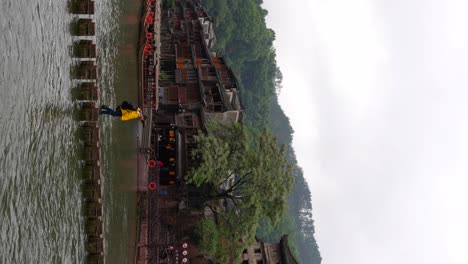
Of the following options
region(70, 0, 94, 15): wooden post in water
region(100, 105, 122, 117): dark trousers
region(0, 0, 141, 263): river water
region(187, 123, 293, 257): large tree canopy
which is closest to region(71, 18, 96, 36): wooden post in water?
region(70, 0, 94, 15): wooden post in water

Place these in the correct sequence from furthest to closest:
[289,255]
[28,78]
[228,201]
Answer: [228,201] → [289,255] → [28,78]

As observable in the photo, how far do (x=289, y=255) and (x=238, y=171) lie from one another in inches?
443

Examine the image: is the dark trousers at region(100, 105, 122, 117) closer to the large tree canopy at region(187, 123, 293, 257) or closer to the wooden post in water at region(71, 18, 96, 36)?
the wooden post in water at region(71, 18, 96, 36)

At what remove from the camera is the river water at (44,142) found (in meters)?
18.0

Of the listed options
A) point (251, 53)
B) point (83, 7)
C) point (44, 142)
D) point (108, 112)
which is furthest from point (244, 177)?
point (251, 53)

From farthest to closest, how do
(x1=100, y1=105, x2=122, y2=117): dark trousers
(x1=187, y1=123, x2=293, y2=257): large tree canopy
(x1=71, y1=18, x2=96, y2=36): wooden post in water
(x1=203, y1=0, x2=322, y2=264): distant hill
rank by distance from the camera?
1. (x1=203, y1=0, x2=322, y2=264): distant hill
2. (x1=187, y1=123, x2=293, y2=257): large tree canopy
3. (x1=100, y1=105, x2=122, y2=117): dark trousers
4. (x1=71, y1=18, x2=96, y2=36): wooden post in water

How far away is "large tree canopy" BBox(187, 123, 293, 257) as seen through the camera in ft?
151

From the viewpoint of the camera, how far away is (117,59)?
118ft

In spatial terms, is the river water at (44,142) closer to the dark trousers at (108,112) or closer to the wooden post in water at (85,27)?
the wooden post in water at (85,27)

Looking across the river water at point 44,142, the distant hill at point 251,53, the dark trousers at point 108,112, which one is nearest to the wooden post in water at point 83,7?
the river water at point 44,142

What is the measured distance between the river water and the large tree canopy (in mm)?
13813

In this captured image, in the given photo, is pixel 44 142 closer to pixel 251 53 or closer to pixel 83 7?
pixel 83 7

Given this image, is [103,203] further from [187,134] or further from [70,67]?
[187,134]

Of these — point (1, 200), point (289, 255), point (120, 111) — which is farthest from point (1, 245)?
point (289, 255)
